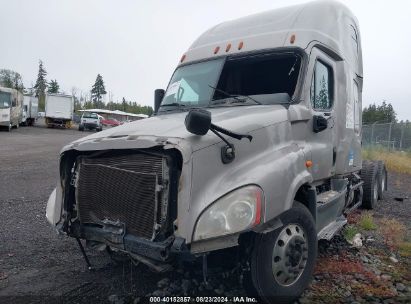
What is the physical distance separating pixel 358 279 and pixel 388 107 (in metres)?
76.5

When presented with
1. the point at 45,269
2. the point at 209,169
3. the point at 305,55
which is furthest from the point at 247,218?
the point at 45,269

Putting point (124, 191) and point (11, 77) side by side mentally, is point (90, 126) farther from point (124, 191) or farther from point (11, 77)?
point (11, 77)

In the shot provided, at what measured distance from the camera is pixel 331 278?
413 cm

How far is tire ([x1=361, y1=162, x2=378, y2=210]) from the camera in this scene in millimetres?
8070

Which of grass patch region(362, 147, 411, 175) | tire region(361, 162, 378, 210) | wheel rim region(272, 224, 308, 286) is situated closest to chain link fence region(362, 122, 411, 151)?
grass patch region(362, 147, 411, 175)

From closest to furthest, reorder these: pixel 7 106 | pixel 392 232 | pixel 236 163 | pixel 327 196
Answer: pixel 236 163
pixel 327 196
pixel 392 232
pixel 7 106

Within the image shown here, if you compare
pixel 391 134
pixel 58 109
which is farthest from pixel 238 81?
pixel 58 109

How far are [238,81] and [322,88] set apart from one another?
1129mm

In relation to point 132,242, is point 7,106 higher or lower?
higher

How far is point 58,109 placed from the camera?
1387 inches

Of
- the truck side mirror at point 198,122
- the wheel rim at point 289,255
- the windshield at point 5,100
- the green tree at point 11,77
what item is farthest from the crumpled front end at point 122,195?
the green tree at point 11,77

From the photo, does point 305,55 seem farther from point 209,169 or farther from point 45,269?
point 45,269

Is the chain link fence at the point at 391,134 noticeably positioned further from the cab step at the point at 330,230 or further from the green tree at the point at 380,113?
the green tree at the point at 380,113

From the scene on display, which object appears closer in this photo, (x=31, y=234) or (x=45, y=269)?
(x=45, y=269)
